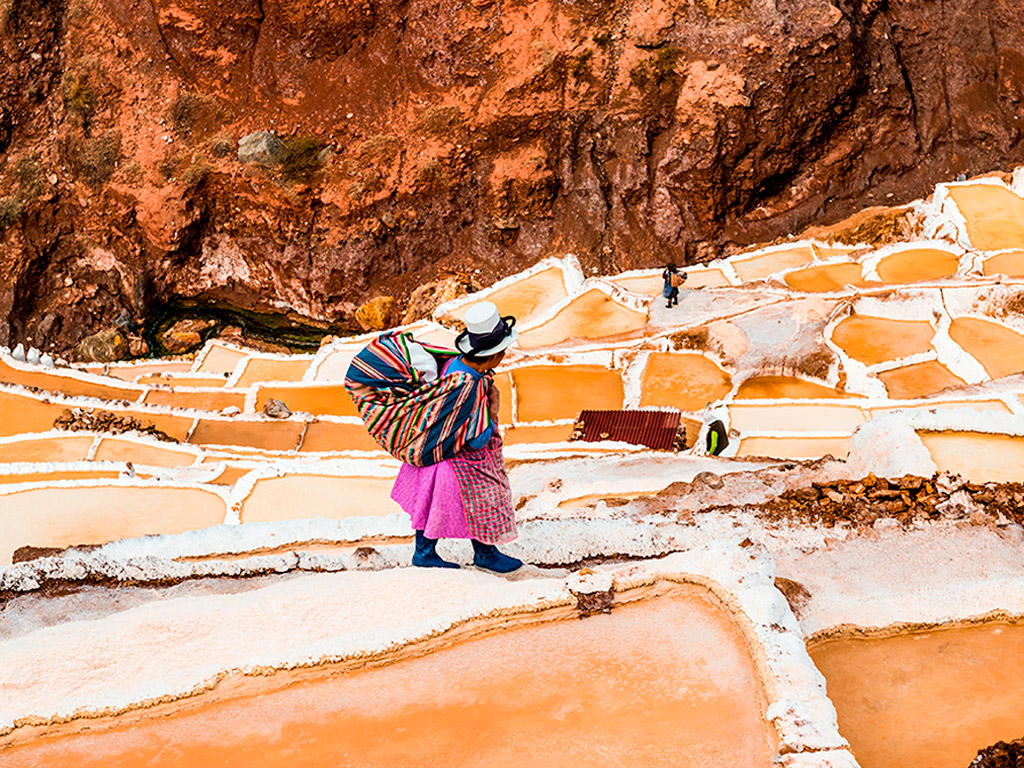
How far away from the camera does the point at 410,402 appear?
13.7 ft

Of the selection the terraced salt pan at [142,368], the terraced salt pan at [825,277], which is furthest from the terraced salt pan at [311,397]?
the terraced salt pan at [825,277]

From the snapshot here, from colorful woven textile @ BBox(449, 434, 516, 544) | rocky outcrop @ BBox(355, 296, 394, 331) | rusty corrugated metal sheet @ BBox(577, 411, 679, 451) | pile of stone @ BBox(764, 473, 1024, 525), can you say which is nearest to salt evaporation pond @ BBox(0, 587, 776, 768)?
colorful woven textile @ BBox(449, 434, 516, 544)

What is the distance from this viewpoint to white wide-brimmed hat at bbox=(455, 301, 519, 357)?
412 cm

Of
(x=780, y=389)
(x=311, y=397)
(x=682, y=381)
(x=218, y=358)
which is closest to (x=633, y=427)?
(x=682, y=381)

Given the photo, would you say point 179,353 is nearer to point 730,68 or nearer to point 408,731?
point 730,68

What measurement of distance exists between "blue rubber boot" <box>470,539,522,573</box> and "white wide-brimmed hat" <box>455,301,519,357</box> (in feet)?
3.35

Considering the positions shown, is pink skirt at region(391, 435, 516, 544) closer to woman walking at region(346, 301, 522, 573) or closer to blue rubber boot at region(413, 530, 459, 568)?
woman walking at region(346, 301, 522, 573)

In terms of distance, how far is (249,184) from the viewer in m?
22.0

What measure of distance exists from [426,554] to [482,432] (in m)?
0.73

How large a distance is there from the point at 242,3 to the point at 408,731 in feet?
74.1

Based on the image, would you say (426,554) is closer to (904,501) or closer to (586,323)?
(904,501)

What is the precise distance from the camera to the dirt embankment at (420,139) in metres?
21.4

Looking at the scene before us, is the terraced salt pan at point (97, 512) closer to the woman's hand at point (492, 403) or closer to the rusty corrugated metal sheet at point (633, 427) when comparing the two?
the woman's hand at point (492, 403)

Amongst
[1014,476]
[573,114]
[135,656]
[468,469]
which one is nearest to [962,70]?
[573,114]
